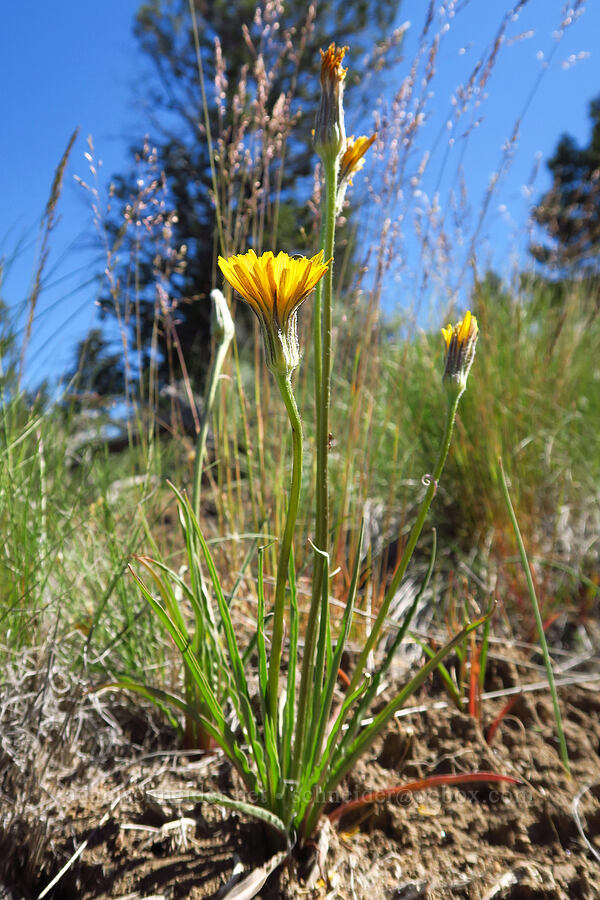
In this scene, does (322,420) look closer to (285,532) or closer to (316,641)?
(285,532)

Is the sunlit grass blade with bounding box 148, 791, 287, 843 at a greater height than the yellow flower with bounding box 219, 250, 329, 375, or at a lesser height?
lesser

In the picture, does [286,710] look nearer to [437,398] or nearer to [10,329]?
[10,329]

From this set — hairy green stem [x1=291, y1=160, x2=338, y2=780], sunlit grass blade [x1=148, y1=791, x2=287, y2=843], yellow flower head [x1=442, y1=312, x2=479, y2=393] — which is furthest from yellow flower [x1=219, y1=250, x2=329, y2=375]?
sunlit grass blade [x1=148, y1=791, x2=287, y2=843]

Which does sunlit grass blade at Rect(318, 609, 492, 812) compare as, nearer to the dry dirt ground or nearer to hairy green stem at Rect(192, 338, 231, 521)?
the dry dirt ground

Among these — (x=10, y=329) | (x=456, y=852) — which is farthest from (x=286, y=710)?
(x=10, y=329)

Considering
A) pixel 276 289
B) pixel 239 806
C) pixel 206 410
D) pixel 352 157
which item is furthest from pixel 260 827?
pixel 352 157

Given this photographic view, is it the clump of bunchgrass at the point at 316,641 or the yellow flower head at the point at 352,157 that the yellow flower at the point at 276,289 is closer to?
the clump of bunchgrass at the point at 316,641

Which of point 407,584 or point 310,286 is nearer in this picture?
point 310,286

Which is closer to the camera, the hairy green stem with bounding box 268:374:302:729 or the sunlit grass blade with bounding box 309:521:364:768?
the hairy green stem with bounding box 268:374:302:729
